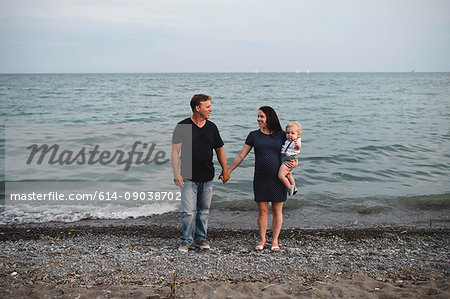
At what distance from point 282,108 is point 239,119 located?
7.54m

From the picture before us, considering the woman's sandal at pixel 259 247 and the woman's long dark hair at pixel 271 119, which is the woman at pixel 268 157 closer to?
the woman's long dark hair at pixel 271 119

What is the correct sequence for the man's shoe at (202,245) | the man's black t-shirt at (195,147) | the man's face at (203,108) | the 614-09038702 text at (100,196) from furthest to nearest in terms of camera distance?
1. the 614-09038702 text at (100,196)
2. the man's shoe at (202,245)
3. the man's black t-shirt at (195,147)
4. the man's face at (203,108)

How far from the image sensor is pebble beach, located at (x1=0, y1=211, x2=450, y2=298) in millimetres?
4184

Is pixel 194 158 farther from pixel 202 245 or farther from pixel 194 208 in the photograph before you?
pixel 202 245

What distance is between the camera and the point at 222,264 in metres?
5.08

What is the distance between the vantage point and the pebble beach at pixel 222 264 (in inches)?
165

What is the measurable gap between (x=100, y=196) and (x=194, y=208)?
197 inches

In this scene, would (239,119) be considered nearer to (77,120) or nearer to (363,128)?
(363,128)

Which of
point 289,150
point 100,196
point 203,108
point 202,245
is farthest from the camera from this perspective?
point 100,196

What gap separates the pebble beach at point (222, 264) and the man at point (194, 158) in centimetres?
69

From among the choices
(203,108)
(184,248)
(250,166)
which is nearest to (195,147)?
(203,108)

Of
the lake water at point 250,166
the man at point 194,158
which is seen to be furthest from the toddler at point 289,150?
the lake water at point 250,166

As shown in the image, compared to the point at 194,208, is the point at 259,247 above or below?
below

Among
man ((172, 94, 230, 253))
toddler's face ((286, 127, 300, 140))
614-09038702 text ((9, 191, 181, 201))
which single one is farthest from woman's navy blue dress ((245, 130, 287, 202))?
614-09038702 text ((9, 191, 181, 201))
